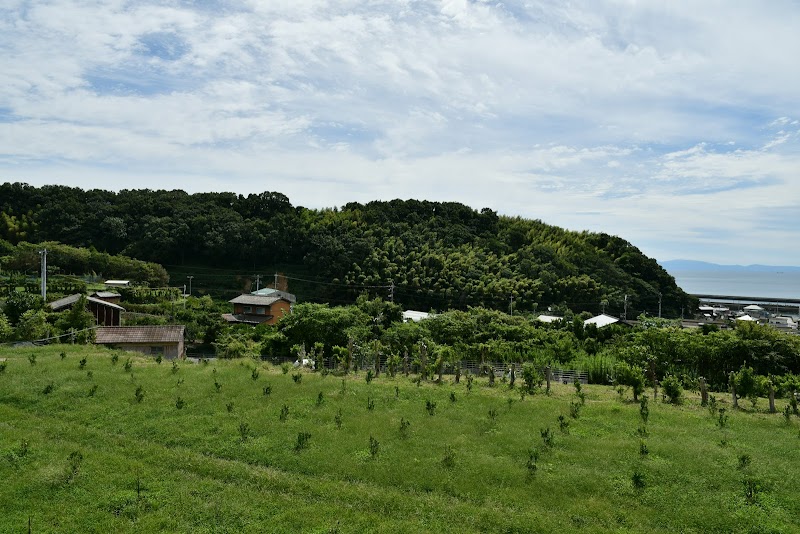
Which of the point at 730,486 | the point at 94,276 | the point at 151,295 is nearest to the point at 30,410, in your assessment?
the point at 730,486

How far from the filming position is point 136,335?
102ft

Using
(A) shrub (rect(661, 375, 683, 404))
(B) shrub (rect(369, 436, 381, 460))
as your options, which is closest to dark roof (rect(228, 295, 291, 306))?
(A) shrub (rect(661, 375, 683, 404))

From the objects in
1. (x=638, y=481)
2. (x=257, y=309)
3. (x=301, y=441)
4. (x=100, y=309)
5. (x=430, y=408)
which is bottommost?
(x=301, y=441)

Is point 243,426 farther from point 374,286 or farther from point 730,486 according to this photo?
point 374,286

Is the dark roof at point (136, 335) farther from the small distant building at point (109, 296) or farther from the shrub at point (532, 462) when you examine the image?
the shrub at point (532, 462)

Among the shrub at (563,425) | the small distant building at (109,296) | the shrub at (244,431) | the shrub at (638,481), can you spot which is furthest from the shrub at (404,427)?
the small distant building at (109,296)

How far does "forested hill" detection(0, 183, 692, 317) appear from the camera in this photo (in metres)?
63.4

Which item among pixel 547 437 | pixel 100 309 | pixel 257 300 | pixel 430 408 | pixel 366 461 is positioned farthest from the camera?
pixel 257 300

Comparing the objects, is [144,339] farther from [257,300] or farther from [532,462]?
Result: [532,462]

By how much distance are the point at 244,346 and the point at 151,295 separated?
2220cm

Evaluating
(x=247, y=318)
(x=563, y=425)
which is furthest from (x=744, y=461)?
(x=247, y=318)

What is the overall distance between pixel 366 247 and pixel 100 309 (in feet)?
106

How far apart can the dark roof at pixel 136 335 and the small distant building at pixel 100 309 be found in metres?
9.19

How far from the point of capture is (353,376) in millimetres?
22609
